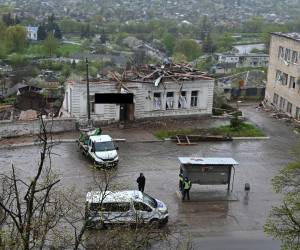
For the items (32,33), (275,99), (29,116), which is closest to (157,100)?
(29,116)

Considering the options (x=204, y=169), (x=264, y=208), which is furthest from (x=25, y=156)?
(x=264, y=208)

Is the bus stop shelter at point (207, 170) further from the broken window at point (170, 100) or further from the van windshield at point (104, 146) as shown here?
the broken window at point (170, 100)

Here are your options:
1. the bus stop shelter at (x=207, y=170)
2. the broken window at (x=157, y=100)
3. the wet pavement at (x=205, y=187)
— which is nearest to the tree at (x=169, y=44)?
the broken window at (x=157, y=100)

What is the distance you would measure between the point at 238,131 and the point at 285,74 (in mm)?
9432

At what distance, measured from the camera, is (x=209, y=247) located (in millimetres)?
18609

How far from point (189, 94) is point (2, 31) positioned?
A: 10738 centimetres

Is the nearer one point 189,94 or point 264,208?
point 264,208

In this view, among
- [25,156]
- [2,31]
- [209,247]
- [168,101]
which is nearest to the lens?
[209,247]

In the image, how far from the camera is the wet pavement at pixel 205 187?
2011cm

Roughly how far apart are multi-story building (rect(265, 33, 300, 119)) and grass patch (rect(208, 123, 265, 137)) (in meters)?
5.94

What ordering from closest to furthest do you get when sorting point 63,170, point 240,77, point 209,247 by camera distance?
point 209,247
point 63,170
point 240,77

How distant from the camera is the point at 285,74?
40562 mm

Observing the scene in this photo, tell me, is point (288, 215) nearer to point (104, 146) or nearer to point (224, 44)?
point (104, 146)

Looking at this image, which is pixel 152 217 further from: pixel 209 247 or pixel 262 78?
pixel 262 78
